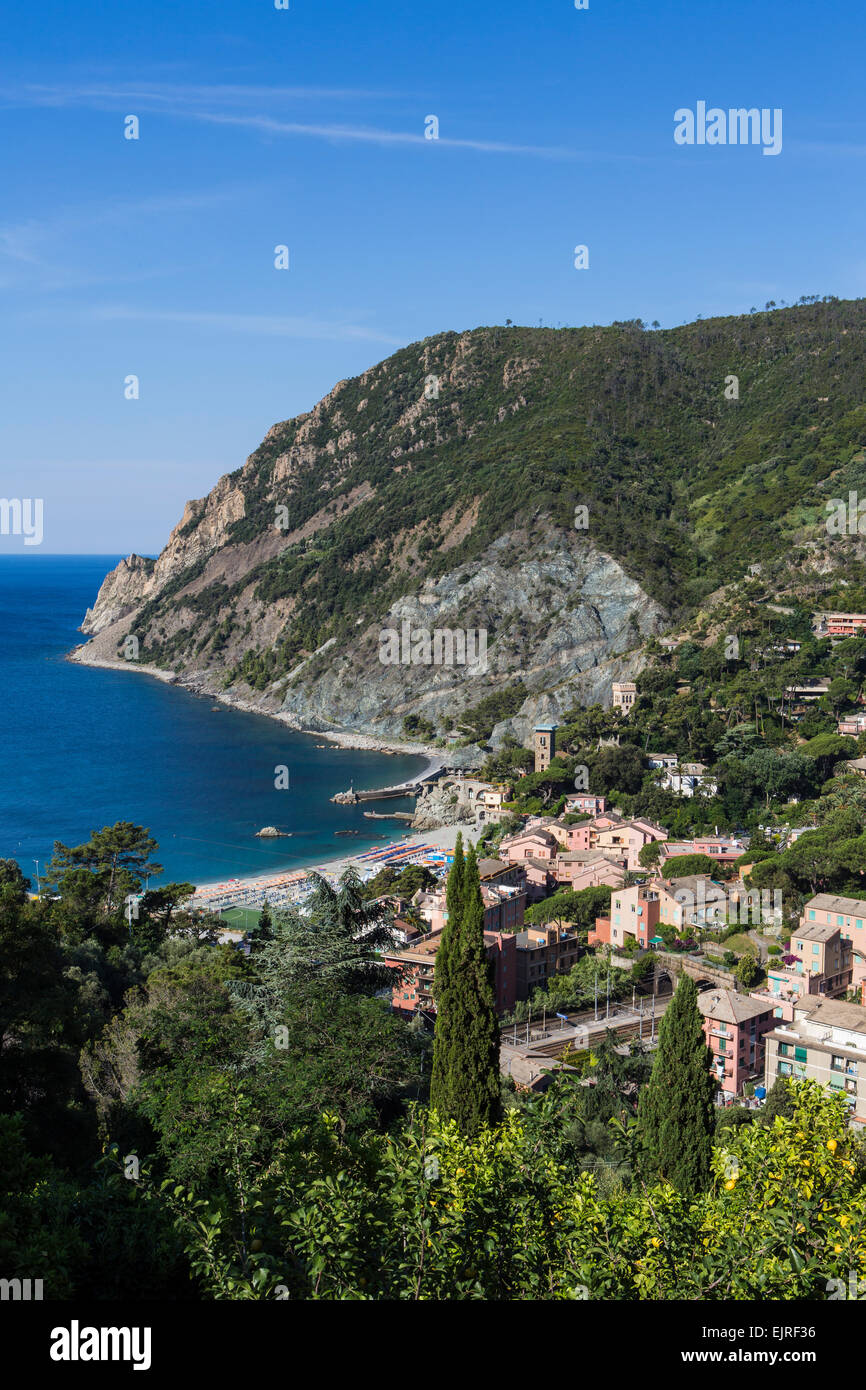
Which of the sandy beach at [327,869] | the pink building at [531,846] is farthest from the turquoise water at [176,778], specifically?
the pink building at [531,846]

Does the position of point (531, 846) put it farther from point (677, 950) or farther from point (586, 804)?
point (677, 950)

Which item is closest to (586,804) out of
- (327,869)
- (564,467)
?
(327,869)

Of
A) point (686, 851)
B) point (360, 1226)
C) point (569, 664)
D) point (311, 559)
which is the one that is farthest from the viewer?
point (311, 559)

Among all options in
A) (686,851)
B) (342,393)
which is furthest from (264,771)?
(342,393)

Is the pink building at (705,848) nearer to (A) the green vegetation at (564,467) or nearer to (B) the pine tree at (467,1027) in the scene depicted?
(B) the pine tree at (467,1027)

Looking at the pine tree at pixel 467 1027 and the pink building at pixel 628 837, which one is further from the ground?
the pine tree at pixel 467 1027

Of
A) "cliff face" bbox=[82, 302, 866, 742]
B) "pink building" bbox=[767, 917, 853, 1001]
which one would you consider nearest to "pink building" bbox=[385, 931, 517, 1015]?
"pink building" bbox=[767, 917, 853, 1001]

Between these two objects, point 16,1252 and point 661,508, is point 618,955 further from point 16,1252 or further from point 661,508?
point 661,508
